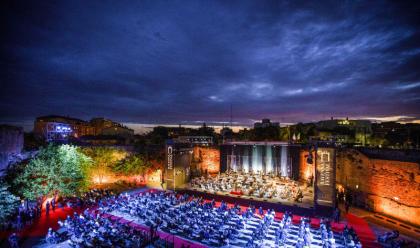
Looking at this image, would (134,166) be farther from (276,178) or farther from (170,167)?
(276,178)

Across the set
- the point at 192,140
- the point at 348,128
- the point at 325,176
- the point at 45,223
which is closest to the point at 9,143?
the point at 45,223

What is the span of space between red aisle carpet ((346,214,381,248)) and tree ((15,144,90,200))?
1954cm

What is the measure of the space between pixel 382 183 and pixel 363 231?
4.92 meters

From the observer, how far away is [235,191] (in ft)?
67.5

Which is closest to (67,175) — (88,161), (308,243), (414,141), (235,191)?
(88,161)

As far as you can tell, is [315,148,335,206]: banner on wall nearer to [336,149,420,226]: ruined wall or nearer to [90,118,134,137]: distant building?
[336,149,420,226]: ruined wall

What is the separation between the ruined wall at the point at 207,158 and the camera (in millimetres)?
27641

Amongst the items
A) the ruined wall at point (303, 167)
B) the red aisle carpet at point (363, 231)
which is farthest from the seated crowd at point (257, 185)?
the red aisle carpet at point (363, 231)

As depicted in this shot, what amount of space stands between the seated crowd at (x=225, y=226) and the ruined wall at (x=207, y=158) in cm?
1071

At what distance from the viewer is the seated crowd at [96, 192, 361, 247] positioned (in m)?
11.7

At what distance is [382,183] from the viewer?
1706cm

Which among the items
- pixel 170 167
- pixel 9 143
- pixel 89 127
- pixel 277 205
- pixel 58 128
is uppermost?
pixel 89 127

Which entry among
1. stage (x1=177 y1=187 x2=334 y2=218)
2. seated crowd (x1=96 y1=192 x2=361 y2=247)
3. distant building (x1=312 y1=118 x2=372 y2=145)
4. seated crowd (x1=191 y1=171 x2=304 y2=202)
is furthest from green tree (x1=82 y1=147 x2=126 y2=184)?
distant building (x1=312 y1=118 x2=372 y2=145)

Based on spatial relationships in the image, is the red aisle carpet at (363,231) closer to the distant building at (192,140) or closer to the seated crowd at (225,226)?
the seated crowd at (225,226)
